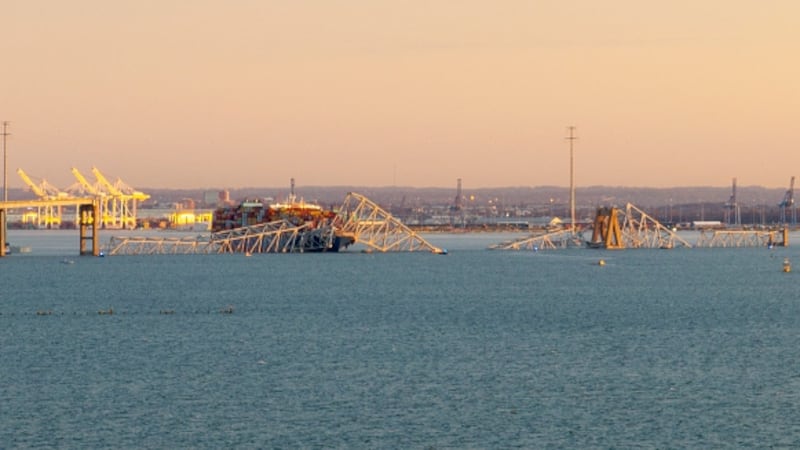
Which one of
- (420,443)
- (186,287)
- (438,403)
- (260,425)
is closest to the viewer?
(420,443)

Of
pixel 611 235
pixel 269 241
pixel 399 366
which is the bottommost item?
pixel 399 366

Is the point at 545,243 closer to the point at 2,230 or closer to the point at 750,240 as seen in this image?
the point at 750,240

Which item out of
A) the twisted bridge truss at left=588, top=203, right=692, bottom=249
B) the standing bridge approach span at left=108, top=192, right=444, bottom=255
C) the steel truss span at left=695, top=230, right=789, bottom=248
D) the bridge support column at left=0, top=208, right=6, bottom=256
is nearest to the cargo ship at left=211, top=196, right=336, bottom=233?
the standing bridge approach span at left=108, top=192, right=444, bottom=255

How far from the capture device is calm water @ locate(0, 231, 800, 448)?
97.8ft

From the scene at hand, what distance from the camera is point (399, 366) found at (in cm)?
3997

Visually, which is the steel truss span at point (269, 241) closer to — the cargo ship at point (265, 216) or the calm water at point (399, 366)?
the cargo ship at point (265, 216)

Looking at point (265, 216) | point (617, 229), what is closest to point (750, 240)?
point (617, 229)

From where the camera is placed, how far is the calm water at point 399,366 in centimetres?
2981

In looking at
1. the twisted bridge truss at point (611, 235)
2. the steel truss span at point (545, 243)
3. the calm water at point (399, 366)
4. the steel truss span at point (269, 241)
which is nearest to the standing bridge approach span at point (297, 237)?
the steel truss span at point (269, 241)

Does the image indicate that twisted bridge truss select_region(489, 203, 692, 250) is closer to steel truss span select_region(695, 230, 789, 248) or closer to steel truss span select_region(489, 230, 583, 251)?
steel truss span select_region(489, 230, 583, 251)

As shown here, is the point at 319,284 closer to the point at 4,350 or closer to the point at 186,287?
the point at 186,287

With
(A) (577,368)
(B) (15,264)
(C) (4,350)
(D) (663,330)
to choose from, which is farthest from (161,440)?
(B) (15,264)

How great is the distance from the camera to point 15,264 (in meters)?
112

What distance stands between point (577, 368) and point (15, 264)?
258 feet
